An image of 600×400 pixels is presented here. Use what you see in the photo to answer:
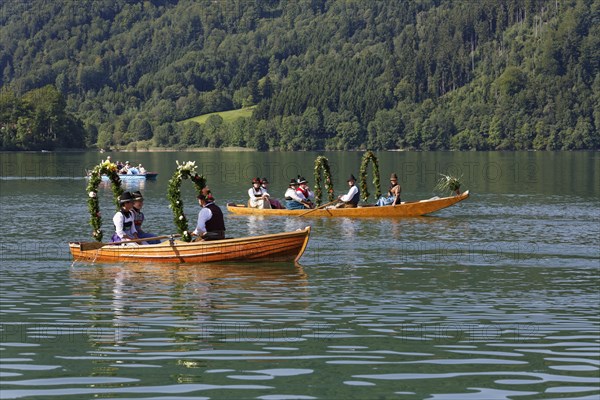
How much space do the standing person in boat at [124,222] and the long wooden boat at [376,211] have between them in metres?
23.0

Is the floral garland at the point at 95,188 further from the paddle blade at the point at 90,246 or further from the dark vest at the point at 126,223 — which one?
the paddle blade at the point at 90,246

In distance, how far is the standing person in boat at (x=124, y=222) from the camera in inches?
1491

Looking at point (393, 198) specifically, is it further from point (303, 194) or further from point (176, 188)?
point (176, 188)

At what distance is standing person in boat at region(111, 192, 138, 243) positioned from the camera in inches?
1491

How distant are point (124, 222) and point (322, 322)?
14007 mm

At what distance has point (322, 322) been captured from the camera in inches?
1027

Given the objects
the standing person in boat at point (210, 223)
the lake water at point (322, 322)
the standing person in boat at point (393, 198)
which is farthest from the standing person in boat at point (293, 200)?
the standing person in boat at point (210, 223)

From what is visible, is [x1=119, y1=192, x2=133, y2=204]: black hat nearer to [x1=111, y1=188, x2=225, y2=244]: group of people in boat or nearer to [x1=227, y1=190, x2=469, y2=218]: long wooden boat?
[x1=111, y1=188, x2=225, y2=244]: group of people in boat

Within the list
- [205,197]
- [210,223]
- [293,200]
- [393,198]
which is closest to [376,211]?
[393,198]

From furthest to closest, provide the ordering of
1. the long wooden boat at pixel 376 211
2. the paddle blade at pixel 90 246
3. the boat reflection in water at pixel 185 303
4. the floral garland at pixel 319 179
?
the floral garland at pixel 319 179
the long wooden boat at pixel 376 211
the paddle blade at pixel 90 246
the boat reflection in water at pixel 185 303

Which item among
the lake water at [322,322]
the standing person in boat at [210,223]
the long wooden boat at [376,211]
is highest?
the standing person in boat at [210,223]

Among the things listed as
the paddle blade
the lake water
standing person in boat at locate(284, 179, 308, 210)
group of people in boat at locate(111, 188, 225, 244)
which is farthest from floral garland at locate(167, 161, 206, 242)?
standing person in boat at locate(284, 179, 308, 210)

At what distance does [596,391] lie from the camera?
19.1m

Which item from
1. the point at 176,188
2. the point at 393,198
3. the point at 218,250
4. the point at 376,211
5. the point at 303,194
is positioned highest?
the point at 176,188
